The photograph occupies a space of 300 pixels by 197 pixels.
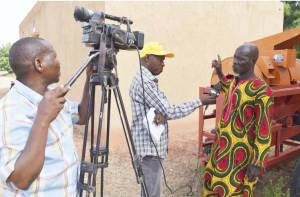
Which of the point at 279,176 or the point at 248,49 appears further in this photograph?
the point at 279,176

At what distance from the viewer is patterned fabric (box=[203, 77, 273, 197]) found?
9.39 feet

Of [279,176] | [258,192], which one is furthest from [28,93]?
[279,176]

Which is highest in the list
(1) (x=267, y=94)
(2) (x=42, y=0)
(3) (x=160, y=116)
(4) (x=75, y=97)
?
(2) (x=42, y=0)

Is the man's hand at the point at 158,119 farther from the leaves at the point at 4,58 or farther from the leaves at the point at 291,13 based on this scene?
the leaves at the point at 4,58

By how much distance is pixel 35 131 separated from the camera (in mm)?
1457

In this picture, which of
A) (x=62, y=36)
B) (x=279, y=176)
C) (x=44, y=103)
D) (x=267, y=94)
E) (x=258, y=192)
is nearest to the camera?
(x=44, y=103)

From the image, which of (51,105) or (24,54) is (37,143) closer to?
(51,105)

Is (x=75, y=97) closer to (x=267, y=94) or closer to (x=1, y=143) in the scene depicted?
(x=267, y=94)

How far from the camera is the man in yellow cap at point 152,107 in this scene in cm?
289

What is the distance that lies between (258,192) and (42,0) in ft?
31.0

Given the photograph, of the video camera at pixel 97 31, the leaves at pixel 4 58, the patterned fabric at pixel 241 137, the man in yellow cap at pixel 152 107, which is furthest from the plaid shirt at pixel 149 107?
the leaves at pixel 4 58

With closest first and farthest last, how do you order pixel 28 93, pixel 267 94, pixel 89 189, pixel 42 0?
pixel 28 93
pixel 89 189
pixel 267 94
pixel 42 0

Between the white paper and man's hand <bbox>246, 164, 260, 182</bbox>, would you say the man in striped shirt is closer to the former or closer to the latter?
the white paper

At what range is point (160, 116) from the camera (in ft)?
9.45
